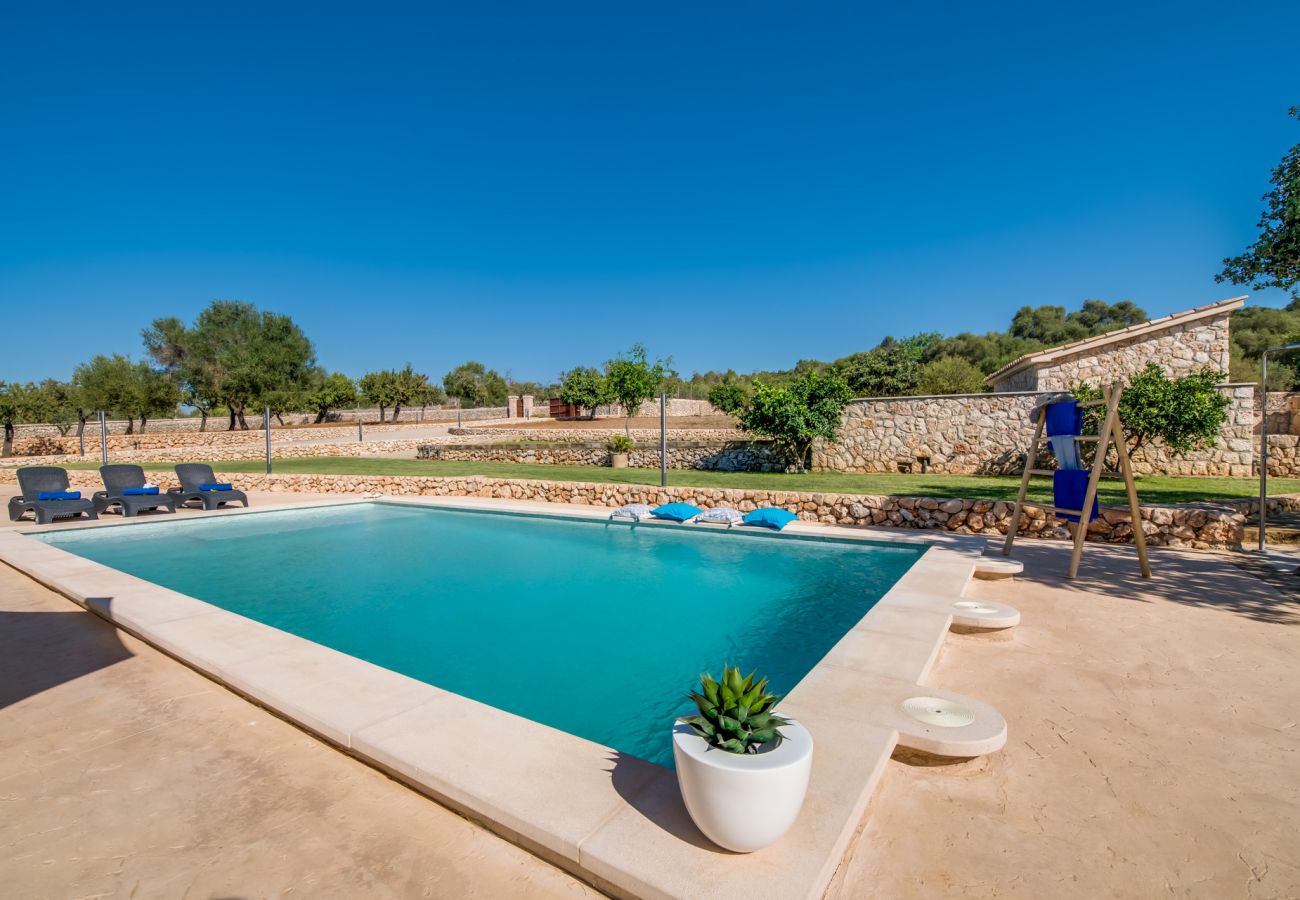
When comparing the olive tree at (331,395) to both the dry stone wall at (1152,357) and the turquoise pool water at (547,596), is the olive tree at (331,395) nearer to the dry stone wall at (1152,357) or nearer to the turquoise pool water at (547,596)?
the turquoise pool water at (547,596)

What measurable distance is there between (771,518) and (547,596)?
3438 mm

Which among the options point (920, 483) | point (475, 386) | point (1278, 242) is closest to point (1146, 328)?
point (920, 483)

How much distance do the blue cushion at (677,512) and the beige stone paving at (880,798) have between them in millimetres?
5481

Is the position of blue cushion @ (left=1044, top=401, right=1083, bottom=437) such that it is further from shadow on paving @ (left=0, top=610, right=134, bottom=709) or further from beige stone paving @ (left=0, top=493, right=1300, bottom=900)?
shadow on paving @ (left=0, top=610, right=134, bottom=709)

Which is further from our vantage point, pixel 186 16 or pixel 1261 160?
pixel 186 16

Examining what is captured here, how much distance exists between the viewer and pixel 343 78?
2036 cm

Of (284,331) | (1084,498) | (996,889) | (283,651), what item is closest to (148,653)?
(283,651)

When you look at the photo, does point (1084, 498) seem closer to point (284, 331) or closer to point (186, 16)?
point (186, 16)

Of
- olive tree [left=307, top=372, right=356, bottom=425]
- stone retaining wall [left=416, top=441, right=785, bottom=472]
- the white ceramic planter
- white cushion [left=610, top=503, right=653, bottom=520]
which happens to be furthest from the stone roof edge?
olive tree [left=307, top=372, right=356, bottom=425]

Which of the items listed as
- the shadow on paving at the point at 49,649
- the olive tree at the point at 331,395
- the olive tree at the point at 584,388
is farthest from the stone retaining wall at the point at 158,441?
the shadow on paving at the point at 49,649

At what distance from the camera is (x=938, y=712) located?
2707 millimetres

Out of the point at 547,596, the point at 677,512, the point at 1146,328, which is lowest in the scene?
the point at 547,596

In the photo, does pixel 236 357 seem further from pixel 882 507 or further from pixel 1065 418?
pixel 1065 418

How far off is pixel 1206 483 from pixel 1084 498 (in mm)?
7346
